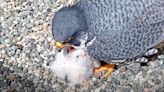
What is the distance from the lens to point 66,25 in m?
2.13

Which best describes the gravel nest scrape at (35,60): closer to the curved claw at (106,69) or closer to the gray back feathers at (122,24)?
the curved claw at (106,69)

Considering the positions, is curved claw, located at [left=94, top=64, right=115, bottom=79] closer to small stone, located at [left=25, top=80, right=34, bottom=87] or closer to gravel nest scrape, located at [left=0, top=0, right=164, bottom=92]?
gravel nest scrape, located at [left=0, top=0, right=164, bottom=92]

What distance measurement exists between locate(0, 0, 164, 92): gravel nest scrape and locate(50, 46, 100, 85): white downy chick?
5 centimetres

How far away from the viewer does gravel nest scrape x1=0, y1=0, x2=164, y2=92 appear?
247 centimetres

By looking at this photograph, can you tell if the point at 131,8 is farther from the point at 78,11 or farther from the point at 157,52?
the point at 157,52

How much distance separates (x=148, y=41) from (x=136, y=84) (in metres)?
0.29

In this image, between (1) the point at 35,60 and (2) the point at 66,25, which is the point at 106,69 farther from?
(2) the point at 66,25

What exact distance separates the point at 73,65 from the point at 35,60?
0.91 ft

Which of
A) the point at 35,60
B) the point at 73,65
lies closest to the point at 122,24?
the point at 73,65

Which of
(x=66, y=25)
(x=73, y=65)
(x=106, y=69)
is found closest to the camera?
(x=66, y=25)

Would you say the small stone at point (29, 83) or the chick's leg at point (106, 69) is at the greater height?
the small stone at point (29, 83)

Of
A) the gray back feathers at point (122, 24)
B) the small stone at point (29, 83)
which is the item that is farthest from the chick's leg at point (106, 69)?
the small stone at point (29, 83)

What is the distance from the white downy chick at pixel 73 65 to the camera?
2.43 meters

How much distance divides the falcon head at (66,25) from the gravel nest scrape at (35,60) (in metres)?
0.41
